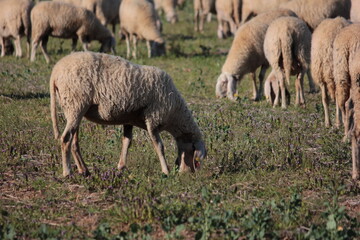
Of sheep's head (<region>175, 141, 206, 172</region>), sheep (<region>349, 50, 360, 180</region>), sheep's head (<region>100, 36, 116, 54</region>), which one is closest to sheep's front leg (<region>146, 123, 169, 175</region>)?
sheep's head (<region>175, 141, 206, 172</region>)

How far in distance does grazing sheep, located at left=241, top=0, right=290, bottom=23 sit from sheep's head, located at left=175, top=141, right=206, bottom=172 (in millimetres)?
11925

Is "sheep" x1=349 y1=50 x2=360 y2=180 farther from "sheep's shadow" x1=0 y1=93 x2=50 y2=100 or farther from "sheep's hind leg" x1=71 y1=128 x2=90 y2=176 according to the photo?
"sheep's shadow" x1=0 y1=93 x2=50 y2=100

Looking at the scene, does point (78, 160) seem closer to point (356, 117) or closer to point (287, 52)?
point (356, 117)

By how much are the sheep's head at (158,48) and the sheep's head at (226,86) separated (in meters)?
5.17

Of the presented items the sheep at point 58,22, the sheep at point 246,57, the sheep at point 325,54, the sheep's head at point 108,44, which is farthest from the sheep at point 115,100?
the sheep's head at point 108,44

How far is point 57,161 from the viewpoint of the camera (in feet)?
26.2

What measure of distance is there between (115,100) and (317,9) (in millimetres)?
9058

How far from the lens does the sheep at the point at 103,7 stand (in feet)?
65.0

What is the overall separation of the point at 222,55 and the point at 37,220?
41.9ft

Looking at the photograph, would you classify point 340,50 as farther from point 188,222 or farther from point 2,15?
point 2,15

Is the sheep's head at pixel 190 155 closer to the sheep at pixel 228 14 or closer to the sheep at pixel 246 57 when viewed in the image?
the sheep at pixel 246 57

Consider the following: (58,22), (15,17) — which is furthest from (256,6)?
(15,17)

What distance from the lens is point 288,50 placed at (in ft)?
37.8

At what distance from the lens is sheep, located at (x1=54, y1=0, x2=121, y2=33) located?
1980cm
